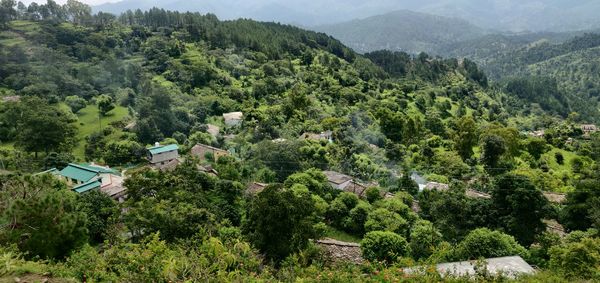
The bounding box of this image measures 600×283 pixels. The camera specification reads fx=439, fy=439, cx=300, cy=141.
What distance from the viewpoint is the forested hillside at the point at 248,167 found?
13523 millimetres

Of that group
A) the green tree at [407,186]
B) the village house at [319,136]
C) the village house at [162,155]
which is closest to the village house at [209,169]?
the village house at [162,155]

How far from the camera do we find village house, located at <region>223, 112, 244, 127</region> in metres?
43.0

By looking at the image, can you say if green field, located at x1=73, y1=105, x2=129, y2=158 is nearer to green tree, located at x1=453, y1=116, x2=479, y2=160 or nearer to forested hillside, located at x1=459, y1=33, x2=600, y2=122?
green tree, located at x1=453, y1=116, x2=479, y2=160

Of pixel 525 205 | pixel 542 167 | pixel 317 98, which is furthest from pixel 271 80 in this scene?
pixel 525 205

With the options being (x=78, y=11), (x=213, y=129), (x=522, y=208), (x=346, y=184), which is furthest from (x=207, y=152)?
(x=78, y=11)

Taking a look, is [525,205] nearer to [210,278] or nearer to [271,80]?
[210,278]

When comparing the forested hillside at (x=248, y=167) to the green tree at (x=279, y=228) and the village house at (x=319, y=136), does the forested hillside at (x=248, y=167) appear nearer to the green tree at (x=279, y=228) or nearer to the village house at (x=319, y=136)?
the green tree at (x=279, y=228)

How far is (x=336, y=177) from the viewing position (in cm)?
2892

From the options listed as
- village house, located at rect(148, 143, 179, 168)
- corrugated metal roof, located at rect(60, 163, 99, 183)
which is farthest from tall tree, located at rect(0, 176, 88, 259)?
village house, located at rect(148, 143, 179, 168)

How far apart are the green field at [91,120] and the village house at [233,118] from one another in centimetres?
972

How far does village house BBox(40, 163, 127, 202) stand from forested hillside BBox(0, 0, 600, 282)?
16 cm

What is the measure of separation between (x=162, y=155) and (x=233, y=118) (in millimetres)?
12697

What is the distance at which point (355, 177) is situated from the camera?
1224 inches

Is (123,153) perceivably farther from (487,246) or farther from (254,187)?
(487,246)
